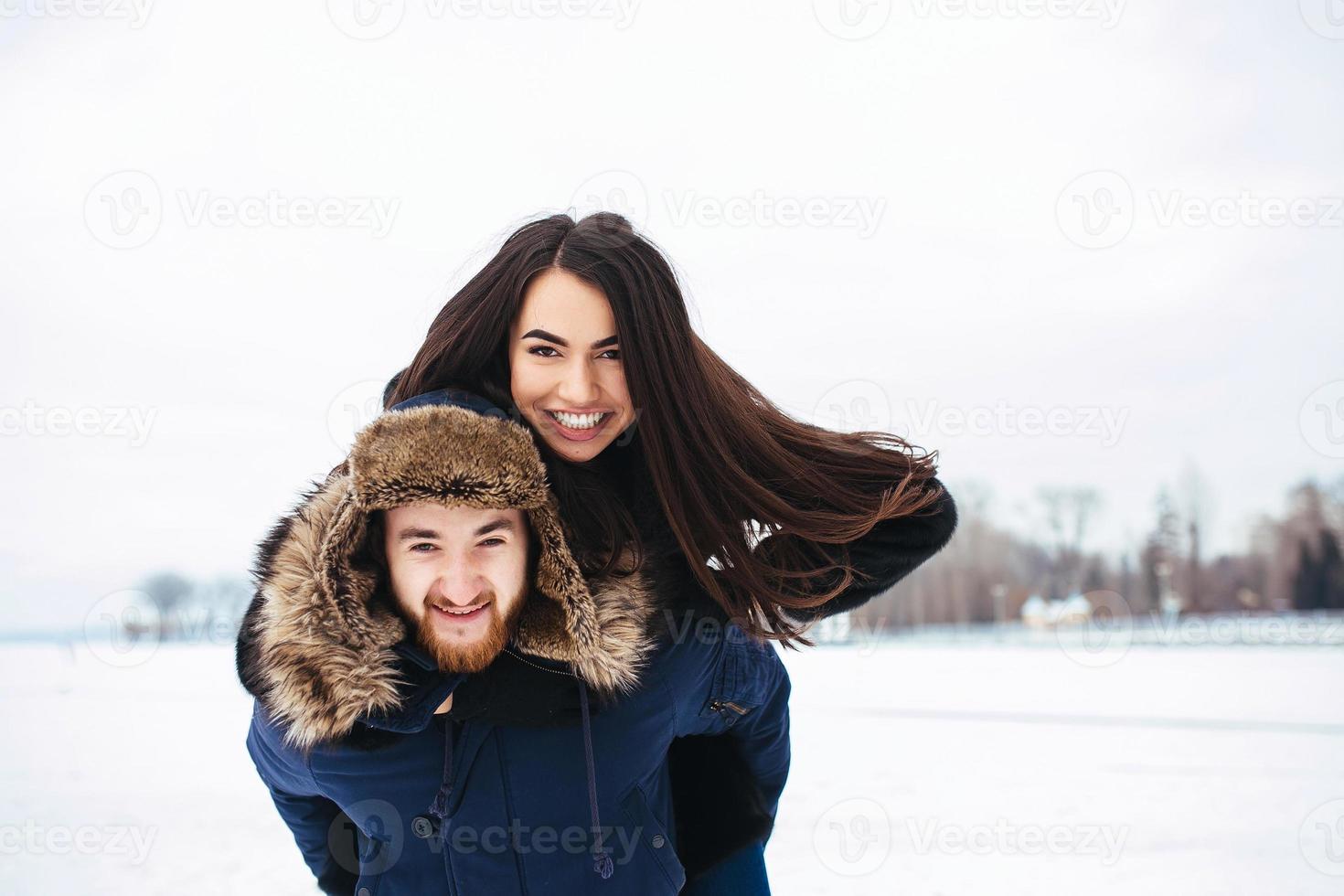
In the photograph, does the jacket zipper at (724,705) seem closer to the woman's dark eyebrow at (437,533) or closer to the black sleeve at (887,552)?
the black sleeve at (887,552)

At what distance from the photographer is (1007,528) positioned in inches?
1649

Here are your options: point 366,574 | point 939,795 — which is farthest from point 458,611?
point 939,795

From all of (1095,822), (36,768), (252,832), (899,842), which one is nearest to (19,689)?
(36,768)

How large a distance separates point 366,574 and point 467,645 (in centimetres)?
23

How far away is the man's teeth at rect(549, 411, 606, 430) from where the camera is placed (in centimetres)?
219

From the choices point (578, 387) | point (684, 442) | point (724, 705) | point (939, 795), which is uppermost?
point (578, 387)

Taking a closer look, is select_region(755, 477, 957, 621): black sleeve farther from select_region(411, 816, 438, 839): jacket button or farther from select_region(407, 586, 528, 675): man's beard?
select_region(411, 816, 438, 839): jacket button

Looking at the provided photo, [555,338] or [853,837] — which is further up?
[555,338]

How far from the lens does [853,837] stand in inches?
196

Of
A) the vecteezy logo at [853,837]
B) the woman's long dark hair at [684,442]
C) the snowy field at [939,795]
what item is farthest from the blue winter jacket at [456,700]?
the vecteezy logo at [853,837]

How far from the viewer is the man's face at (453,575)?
1.75 meters

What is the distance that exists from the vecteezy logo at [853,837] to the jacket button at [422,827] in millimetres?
3123

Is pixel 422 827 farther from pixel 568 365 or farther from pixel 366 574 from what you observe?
pixel 568 365

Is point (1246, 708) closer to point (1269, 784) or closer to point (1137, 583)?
point (1269, 784)
